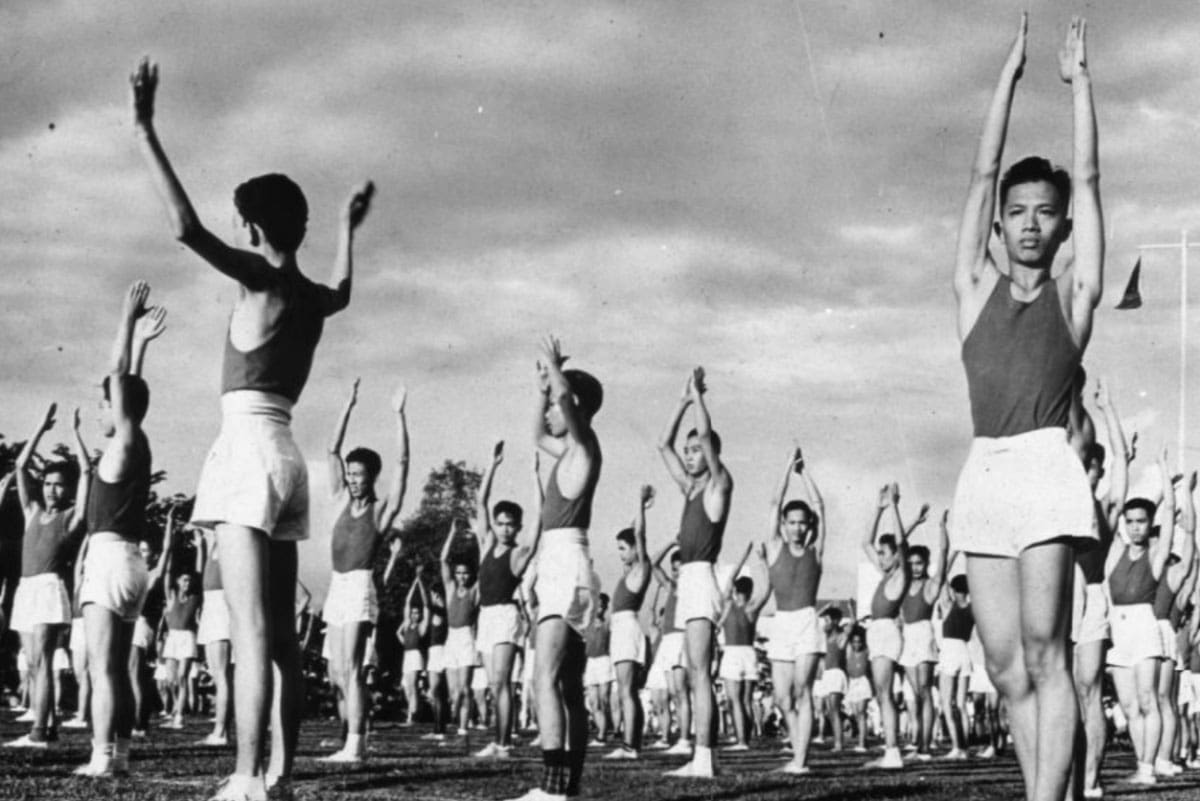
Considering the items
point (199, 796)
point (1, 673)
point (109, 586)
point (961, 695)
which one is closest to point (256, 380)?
point (199, 796)

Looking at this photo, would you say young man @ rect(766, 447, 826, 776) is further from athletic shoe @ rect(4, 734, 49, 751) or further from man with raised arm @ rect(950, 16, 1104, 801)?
man with raised arm @ rect(950, 16, 1104, 801)

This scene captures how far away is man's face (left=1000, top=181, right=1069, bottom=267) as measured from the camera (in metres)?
6.05

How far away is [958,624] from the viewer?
823 inches

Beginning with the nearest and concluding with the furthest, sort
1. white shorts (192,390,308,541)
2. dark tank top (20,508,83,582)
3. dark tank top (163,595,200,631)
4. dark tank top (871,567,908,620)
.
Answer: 1. white shorts (192,390,308,541)
2. dark tank top (20,508,83,582)
3. dark tank top (871,567,908,620)
4. dark tank top (163,595,200,631)

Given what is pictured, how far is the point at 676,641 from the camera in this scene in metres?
22.3

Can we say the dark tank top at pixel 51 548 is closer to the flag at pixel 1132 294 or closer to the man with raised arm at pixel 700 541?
the man with raised arm at pixel 700 541

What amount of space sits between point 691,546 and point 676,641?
8821mm

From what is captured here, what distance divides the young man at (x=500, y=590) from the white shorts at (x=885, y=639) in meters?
4.42

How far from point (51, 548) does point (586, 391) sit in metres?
6.97

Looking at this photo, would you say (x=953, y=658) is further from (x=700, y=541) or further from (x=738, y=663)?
(x=700, y=541)

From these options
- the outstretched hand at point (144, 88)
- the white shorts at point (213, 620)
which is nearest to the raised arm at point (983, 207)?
the outstretched hand at point (144, 88)

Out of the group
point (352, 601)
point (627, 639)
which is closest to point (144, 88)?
point (352, 601)

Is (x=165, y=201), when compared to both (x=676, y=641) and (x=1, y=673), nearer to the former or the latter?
(x=676, y=641)

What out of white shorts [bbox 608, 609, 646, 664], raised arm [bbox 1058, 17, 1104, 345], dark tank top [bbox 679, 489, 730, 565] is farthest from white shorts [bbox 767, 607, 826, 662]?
raised arm [bbox 1058, 17, 1104, 345]
